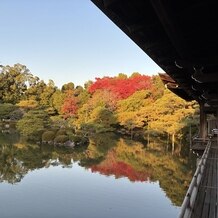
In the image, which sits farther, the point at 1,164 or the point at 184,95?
the point at 1,164

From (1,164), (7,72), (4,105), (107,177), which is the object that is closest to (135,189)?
(107,177)

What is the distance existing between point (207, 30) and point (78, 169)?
15.1 meters

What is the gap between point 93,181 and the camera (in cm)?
1410

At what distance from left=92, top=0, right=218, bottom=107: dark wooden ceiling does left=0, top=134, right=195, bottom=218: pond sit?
7.55 m

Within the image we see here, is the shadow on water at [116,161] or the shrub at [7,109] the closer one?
the shadow on water at [116,161]

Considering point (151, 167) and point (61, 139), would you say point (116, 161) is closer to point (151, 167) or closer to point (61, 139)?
point (151, 167)

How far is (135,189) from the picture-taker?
1303 cm

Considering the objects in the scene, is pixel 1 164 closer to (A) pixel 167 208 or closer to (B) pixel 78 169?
(B) pixel 78 169

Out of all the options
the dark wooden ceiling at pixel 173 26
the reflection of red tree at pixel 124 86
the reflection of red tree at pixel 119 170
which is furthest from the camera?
the reflection of red tree at pixel 124 86

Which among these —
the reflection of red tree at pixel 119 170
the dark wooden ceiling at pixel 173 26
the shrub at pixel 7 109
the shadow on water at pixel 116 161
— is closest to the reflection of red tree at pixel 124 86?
the shadow on water at pixel 116 161

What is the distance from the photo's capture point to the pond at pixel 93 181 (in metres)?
10.0

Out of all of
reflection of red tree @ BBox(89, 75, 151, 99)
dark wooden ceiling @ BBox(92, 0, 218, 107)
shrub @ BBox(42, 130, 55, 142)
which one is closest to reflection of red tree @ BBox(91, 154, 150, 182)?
shrub @ BBox(42, 130, 55, 142)

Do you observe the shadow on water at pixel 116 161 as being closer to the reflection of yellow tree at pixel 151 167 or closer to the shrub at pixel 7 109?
the reflection of yellow tree at pixel 151 167

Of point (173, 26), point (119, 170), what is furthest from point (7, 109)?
point (173, 26)
